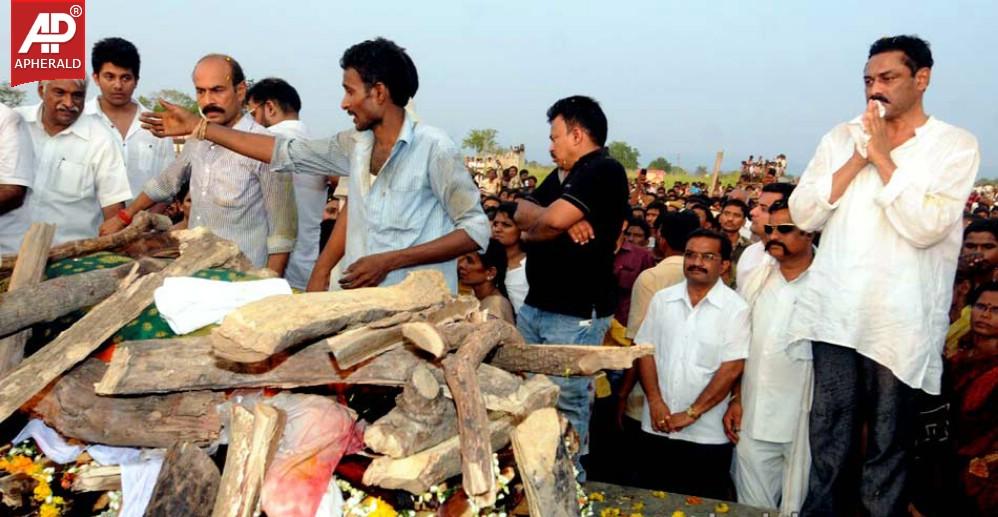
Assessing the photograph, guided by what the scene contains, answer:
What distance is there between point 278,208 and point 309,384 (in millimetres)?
2017

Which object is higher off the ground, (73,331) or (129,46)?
(129,46)

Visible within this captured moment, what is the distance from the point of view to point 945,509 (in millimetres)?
3779

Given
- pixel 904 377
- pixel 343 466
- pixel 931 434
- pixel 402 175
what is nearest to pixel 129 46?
pixel 402 175

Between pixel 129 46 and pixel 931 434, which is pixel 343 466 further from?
pixel 129 46

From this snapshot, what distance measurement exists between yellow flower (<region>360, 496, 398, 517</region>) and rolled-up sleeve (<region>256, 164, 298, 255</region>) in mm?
2076

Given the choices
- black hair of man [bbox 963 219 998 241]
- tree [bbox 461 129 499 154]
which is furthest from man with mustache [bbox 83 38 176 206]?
tree [bbox 461 129 499 154]

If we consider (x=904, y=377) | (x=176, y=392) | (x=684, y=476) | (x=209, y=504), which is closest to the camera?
(x=209, y=504)

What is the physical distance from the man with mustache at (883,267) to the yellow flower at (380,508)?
2118 millimetres

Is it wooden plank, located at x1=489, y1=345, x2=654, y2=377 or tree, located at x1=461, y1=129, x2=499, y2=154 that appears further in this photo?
tree, located at x1=461, y1=129, x2=499, y2=154

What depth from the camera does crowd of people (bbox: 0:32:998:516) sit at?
10.6 ft

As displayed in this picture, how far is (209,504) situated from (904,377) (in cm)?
267

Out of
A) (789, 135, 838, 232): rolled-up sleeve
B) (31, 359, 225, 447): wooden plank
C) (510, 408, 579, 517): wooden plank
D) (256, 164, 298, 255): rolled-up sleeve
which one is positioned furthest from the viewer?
(256, 164, 298, 255): rolled-up sleeve

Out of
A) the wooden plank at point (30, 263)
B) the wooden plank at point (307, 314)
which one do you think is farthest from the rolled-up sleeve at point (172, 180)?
the wooden plank at point (307, 314)

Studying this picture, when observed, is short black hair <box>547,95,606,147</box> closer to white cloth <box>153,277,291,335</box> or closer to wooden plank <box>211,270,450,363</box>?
wooden plank <box>211,270,450,363</box>
